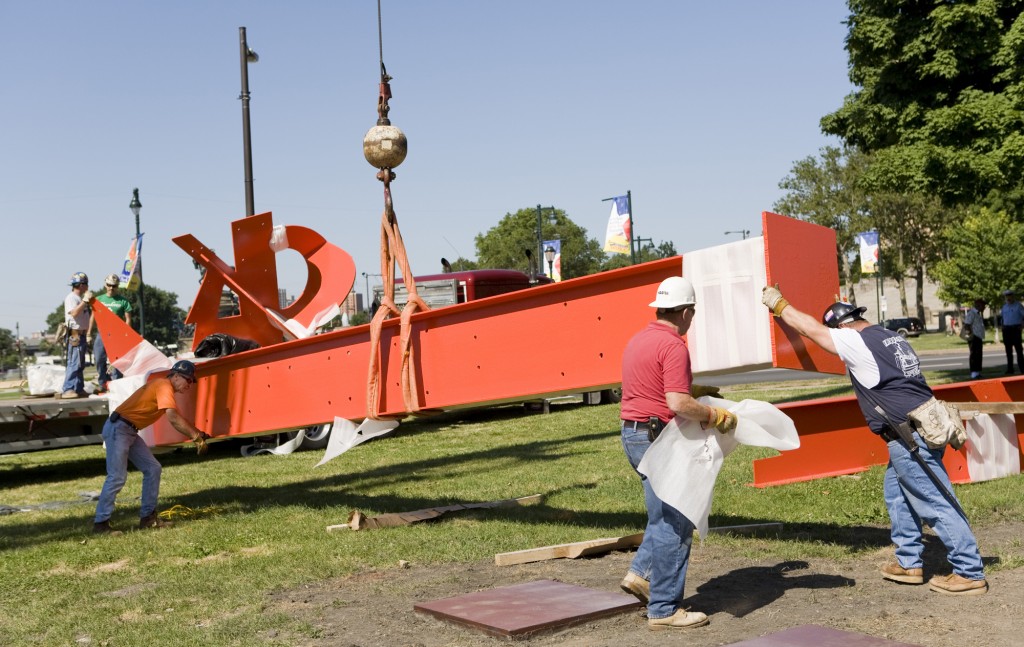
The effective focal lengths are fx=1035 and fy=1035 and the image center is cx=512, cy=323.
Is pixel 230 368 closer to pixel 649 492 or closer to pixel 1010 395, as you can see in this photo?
pixel 649 492

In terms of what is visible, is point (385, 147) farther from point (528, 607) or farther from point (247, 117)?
point (247, 117)

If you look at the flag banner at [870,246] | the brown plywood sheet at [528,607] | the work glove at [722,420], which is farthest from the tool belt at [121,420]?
the flag banner at [870,246]

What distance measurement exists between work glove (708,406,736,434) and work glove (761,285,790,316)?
0.75m

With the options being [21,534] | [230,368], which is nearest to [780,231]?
[230,368]

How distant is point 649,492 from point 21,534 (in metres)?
6.68

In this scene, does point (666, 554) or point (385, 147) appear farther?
point (385, 147)

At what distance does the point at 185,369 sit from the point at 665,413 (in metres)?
5.00

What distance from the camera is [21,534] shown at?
952cm

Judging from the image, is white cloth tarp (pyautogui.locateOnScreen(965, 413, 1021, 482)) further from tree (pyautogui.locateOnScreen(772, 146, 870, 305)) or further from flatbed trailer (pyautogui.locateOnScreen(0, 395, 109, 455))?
tree (pyautogui.locateOnScreen(772, 146, 870, 305))

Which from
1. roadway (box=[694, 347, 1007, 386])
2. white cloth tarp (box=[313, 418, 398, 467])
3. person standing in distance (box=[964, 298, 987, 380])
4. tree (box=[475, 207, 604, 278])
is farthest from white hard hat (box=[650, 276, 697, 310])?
tree (box=[475, 207, 604, 278])

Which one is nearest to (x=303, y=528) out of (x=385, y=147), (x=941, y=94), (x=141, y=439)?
(x=141, y=439)

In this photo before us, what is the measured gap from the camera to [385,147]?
7.20 meters

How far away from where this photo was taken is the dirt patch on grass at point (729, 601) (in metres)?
5.29

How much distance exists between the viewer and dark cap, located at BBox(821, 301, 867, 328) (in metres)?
6.16
